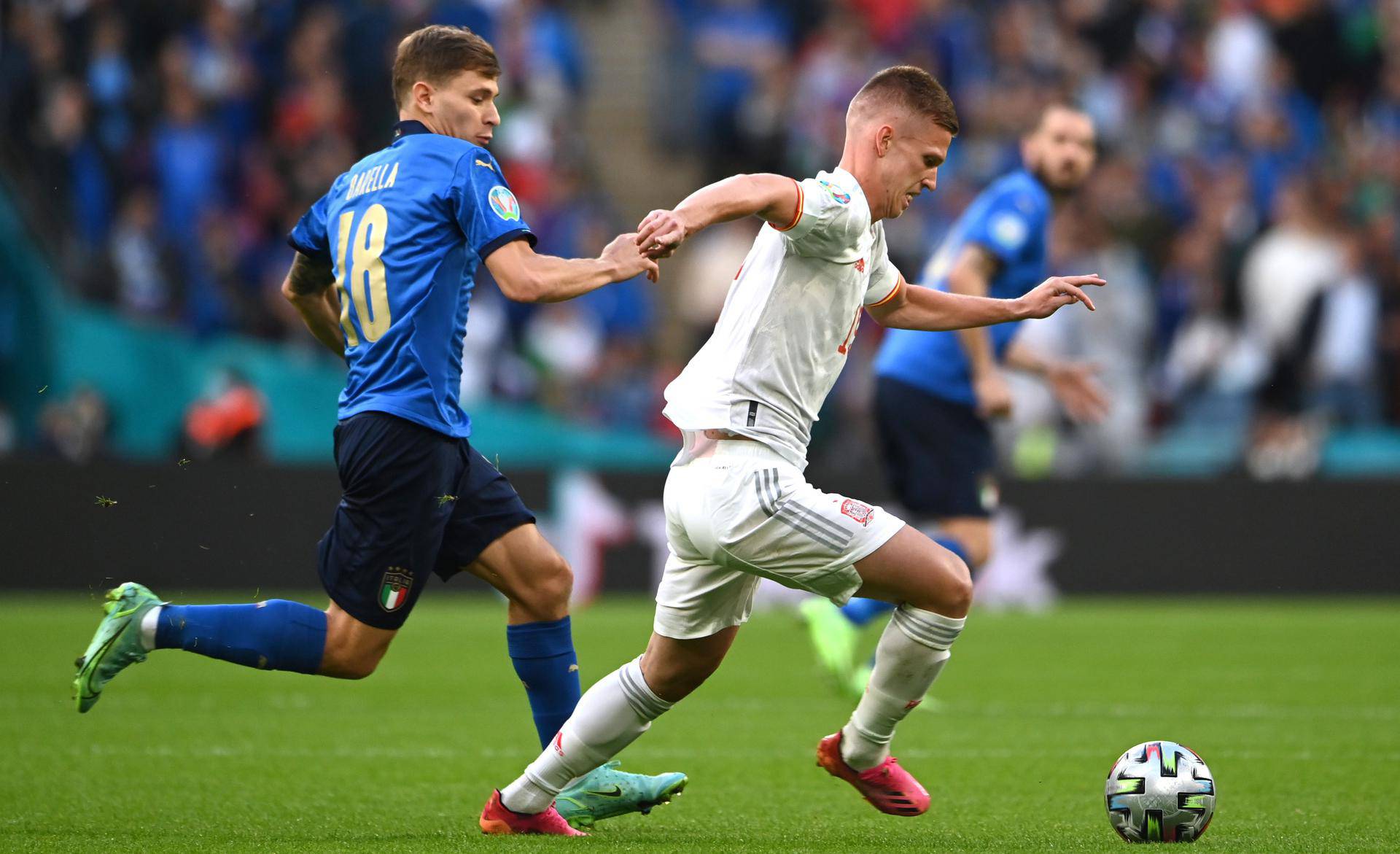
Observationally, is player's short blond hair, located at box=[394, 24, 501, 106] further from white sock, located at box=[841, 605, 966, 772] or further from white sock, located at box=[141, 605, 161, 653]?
white sock, located at box=[841, 605, 966, 772]

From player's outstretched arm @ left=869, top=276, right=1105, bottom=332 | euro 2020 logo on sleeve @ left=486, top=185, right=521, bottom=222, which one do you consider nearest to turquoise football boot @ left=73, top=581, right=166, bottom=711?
euro 2020 logo on sleeve @ left=486, top=185, right=521, bottom=222

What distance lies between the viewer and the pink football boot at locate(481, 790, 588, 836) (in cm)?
482

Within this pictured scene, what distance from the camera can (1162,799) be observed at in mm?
4684

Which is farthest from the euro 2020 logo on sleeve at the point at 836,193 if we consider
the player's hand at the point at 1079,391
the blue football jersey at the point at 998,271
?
the blue football jersey at the point at 998,271

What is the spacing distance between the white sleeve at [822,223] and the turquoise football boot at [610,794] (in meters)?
1.47

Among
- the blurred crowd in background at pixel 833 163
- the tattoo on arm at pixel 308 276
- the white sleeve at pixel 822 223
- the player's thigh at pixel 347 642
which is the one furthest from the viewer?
the blurred crowd in background at pixel 833 163

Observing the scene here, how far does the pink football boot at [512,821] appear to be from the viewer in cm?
482

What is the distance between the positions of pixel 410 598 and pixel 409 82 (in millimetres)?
1413

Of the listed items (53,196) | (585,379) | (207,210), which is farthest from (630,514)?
(53,196)

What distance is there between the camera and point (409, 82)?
4.98 metres

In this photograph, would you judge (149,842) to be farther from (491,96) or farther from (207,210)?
(207,210)

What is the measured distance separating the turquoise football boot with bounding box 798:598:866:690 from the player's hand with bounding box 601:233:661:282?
352 centimetres

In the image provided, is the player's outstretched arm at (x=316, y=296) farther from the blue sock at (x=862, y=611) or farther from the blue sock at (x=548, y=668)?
the blue sock at (x=862, y=611)

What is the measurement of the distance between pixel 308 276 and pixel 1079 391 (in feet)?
10.5
